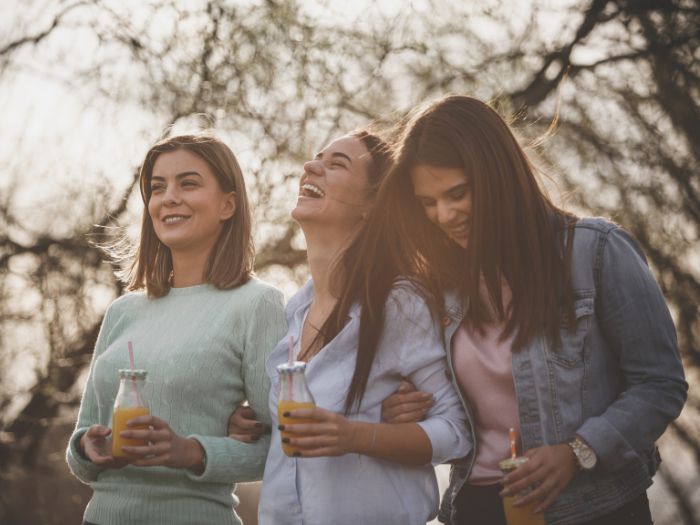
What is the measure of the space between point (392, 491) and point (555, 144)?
13.1 ft

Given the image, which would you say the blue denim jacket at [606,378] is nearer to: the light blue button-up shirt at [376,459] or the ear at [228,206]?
the light blue button-up shirt at [376,459]

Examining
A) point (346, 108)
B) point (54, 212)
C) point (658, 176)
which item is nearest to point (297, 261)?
point (346, 108)

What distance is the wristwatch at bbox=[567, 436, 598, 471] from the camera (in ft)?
7.66

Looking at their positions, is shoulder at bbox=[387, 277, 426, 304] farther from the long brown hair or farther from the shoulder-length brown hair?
the shoulder-length brown hair

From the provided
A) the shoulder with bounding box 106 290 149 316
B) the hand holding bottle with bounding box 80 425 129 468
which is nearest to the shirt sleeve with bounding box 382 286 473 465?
the hand holding bottle with bounding box 80 425 129 468

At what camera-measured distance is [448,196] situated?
103 inches

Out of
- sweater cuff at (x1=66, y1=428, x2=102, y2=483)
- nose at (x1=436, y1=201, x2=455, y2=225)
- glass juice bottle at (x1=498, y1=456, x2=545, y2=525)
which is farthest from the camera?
sweater cuff at (x1=66, y1=428, x2=102, y2=483)

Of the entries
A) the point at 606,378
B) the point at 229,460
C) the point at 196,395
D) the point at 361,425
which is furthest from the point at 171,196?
Answer: the point at 606,378

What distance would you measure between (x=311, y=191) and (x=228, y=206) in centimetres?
33

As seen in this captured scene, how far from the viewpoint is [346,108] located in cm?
613

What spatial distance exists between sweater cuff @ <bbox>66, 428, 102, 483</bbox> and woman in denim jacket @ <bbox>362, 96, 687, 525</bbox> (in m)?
1.05

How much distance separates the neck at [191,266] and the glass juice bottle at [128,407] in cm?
65

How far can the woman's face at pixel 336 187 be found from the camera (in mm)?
3045

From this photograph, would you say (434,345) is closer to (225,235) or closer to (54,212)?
(225,235)
